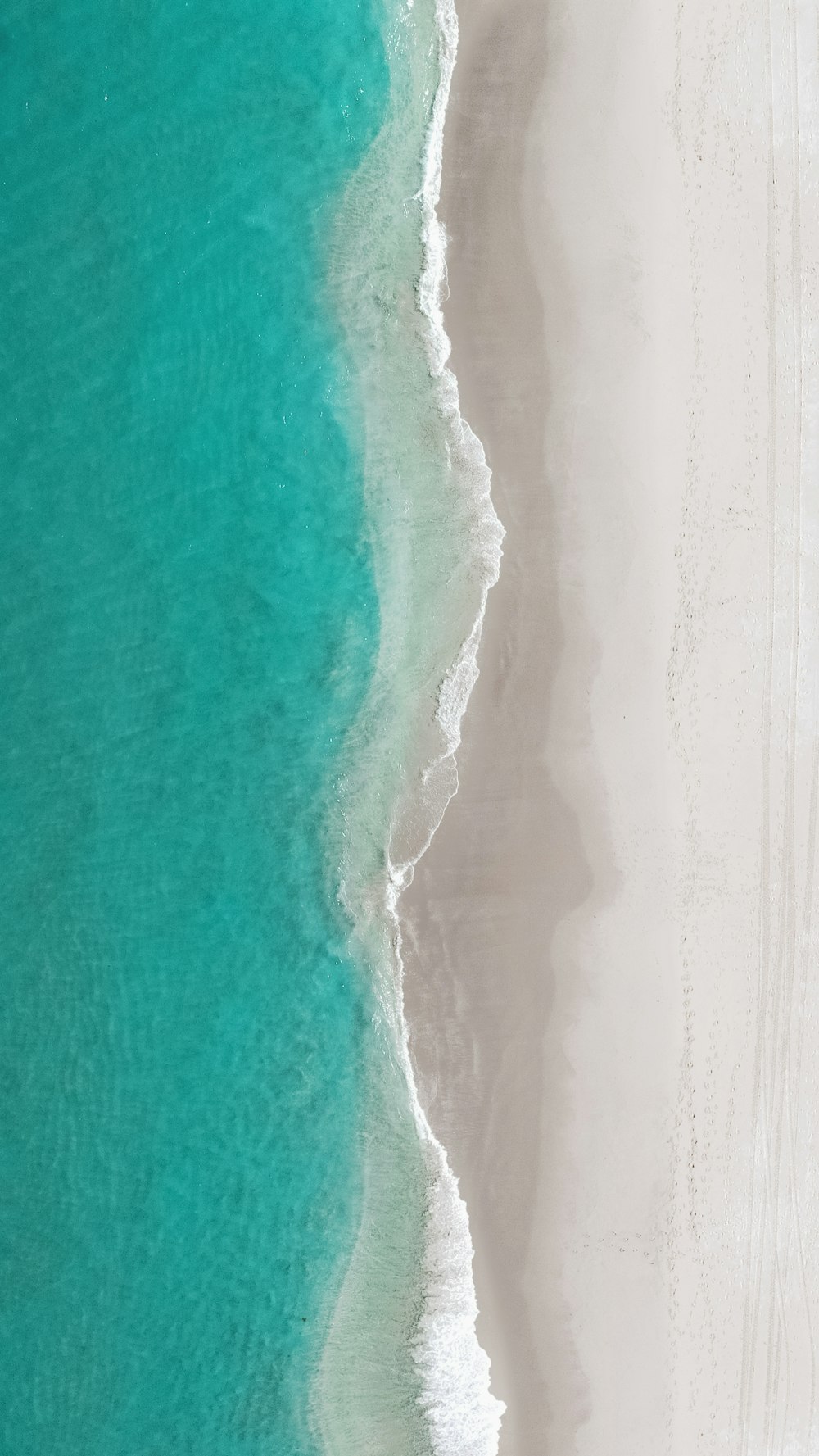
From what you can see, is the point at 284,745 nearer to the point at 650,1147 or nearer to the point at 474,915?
the point at 474,915

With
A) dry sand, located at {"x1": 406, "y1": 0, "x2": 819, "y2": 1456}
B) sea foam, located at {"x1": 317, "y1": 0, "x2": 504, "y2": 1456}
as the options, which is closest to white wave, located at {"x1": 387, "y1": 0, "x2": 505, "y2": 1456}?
sea foam, located at {"x1": 317, "y1": 0, "x2": 504, "y2": 1456}

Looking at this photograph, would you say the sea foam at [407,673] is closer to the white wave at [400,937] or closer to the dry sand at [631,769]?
the white wave at [400,937]

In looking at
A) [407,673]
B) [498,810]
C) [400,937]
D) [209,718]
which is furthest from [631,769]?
[209,718]

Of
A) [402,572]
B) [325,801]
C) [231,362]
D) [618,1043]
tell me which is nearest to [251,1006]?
[325,801]

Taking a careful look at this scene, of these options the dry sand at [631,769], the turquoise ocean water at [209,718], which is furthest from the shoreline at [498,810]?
the turquoise ocean water at [209,718]

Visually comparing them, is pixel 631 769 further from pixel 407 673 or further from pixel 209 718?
pixel 209 718

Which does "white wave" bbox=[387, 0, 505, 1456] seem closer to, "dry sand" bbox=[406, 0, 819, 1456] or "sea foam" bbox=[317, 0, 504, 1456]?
"sea foam" bbox=[317, 0, 504, 1456]

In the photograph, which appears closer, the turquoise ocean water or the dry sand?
the turquoise ocean water
